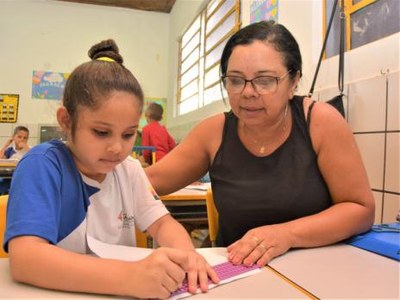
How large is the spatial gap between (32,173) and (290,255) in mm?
594

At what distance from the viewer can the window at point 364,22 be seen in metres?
1.59

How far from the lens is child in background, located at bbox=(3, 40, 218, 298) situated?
59cm

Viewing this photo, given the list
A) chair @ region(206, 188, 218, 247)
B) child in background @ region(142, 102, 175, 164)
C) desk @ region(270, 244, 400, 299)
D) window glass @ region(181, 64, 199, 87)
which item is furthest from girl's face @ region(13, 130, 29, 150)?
desk @ region(270, 244, 400, 299)

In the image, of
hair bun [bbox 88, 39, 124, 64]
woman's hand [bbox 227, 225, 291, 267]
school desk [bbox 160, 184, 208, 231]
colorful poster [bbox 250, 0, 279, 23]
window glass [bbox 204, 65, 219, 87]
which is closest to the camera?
woman's hand [bbox 227, 225, 291, 267]

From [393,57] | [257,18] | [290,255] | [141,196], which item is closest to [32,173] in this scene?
[141,196]

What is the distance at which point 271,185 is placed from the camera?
3.43ft

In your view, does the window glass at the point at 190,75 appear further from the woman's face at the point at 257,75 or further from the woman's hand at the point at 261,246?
the woman's hand at the point at 261,246

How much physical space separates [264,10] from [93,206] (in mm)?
2282

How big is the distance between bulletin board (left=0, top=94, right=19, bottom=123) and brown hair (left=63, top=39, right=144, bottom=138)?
5856mm

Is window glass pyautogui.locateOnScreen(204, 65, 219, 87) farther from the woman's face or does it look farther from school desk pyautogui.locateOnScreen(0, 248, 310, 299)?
school desk pyautogui.locateOnScreen(0, 248, 310, 299)

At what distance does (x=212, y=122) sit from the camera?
126 centimetres

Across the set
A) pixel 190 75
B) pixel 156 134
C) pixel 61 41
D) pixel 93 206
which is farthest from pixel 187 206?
pixel 61 41

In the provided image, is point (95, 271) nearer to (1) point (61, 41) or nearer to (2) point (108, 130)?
(2) point (108, 130)

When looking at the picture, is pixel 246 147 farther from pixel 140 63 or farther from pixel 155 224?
pixel 140 63
